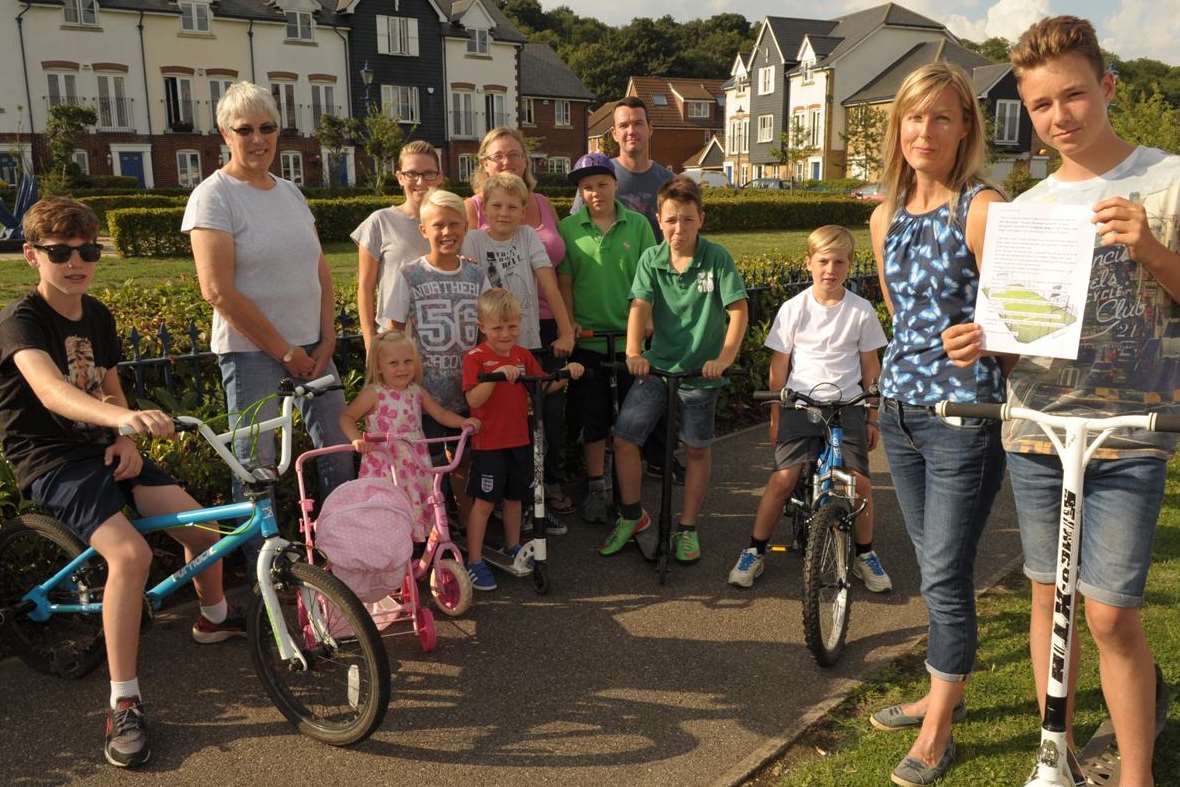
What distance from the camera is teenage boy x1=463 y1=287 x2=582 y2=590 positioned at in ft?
16.3

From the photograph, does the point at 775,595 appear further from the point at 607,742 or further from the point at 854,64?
the point at 854,64

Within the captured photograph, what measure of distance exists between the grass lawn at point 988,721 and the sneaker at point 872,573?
49 centimetres

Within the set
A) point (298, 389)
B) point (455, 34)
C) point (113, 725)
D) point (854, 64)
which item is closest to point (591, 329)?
point (298, 389)

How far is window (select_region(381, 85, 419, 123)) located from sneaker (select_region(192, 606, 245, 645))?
1741 inches

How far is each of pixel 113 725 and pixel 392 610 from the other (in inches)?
47.6

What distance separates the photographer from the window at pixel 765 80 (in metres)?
66.8

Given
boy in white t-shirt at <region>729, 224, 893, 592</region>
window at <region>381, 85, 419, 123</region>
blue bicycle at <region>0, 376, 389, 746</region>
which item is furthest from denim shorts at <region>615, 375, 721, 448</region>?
window at <region>381, 85, 419, 123</region>

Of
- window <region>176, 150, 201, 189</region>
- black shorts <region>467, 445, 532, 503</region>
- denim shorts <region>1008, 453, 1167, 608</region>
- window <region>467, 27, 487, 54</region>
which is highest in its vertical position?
window <region>467, 27, 487, 54</region>

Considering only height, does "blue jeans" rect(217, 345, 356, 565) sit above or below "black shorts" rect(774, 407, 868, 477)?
above

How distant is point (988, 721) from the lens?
3701 mm

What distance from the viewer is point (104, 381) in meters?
3.96

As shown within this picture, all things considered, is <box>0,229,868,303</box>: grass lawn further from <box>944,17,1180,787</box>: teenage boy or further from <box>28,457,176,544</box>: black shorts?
<box>28,457,176,544</box>: black shorts

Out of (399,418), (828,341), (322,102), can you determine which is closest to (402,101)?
(322,102)

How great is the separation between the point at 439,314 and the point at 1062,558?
335 cm
